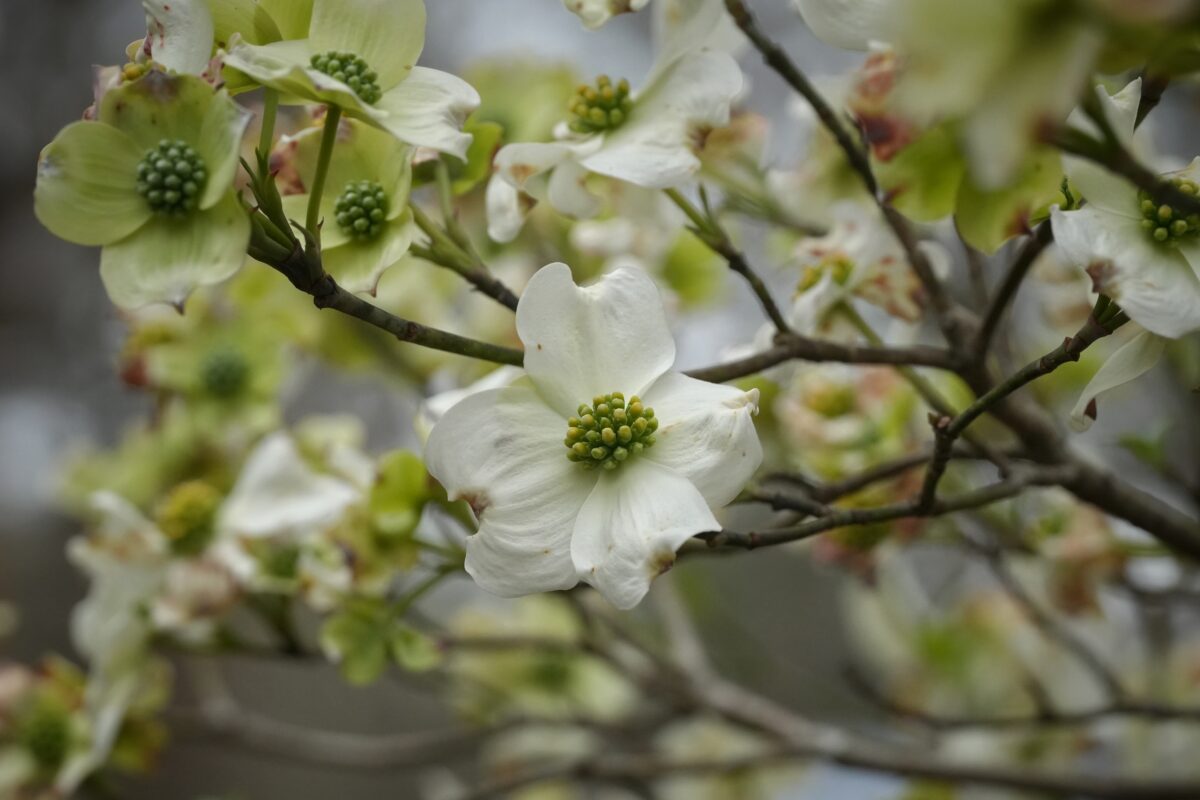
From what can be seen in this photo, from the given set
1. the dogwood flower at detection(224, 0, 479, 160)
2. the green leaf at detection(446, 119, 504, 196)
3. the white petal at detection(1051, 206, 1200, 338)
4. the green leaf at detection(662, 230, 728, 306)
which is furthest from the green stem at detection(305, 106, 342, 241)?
the green leaf at detection(662, 230, 728, 306)

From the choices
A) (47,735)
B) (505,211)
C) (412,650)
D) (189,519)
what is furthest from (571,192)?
(47,735)

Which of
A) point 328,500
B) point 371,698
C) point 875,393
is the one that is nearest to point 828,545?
point 875,393

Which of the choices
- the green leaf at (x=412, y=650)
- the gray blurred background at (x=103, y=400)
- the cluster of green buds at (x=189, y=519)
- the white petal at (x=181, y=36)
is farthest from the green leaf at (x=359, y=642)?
the gray blurred background at (x=103, y=400)

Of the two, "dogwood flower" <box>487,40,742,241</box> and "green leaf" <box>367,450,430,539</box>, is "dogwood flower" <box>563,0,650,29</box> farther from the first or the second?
"green leaf" <box>367,450,430,539</box>

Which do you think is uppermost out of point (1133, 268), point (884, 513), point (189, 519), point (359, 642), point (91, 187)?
point (1133, 268)

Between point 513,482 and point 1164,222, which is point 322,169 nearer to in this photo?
point 513,482
